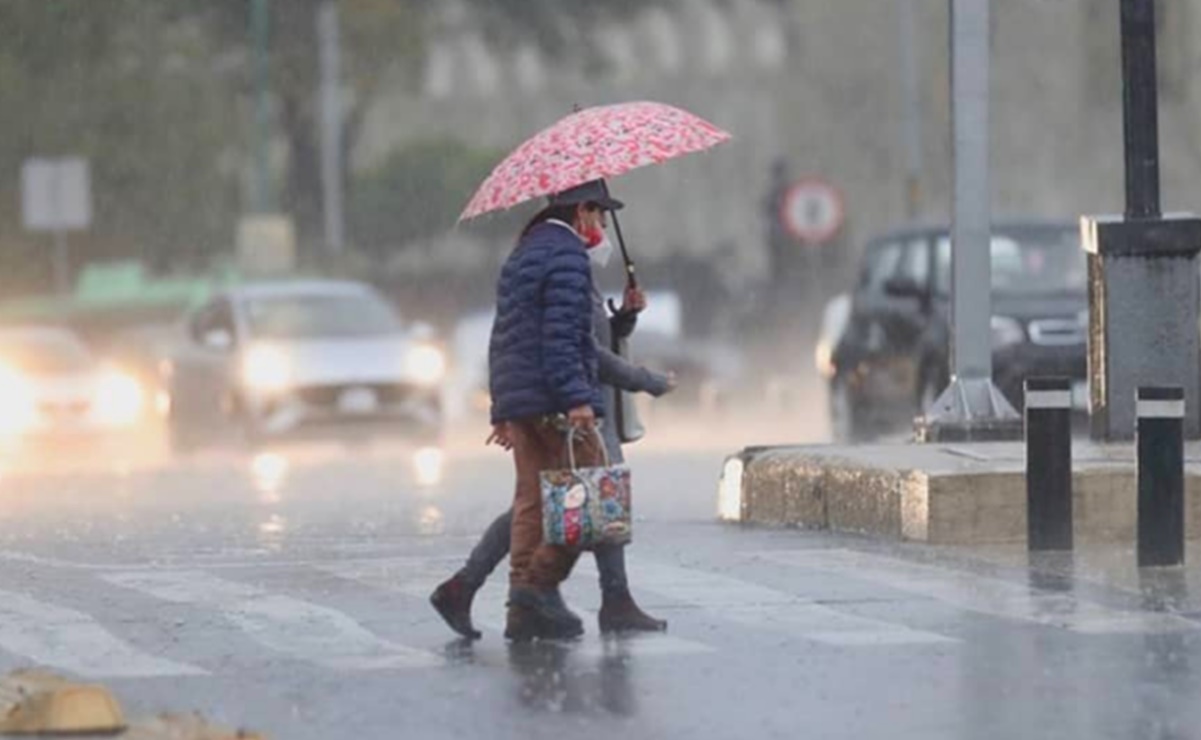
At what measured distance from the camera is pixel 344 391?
3422 centimetres

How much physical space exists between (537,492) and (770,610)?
4.79 feet

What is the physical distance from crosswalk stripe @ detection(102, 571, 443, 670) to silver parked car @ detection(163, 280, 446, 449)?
17.6 m

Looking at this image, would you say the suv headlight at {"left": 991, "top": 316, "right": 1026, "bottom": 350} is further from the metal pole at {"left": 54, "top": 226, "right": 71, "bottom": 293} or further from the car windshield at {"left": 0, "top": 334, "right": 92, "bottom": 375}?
the metal pole at {"left": 54, "top": 226, "right": 71, "bottom": 293}

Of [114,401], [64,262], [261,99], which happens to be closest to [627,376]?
[114,401]

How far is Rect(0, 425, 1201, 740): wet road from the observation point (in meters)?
11.1

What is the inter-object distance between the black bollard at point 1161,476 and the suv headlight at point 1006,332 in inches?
448

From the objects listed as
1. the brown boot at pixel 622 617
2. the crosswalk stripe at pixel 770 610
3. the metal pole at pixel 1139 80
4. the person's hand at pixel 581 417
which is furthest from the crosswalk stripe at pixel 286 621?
the metal pole at pixel 1139 80

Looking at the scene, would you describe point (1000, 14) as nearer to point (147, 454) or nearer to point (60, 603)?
point (147, 454)

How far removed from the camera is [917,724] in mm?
10812

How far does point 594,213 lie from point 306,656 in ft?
5.68

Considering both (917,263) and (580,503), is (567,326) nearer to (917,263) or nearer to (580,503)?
(580,503)

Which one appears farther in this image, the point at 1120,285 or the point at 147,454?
the point at 147,454

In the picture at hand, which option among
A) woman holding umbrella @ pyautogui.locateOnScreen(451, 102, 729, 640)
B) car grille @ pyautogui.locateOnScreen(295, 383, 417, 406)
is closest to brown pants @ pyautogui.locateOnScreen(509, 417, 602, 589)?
woman holding umbrella @ pyautogui.locateOnScreen(451, 102, 729, 640)

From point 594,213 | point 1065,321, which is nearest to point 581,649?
point 594,213
